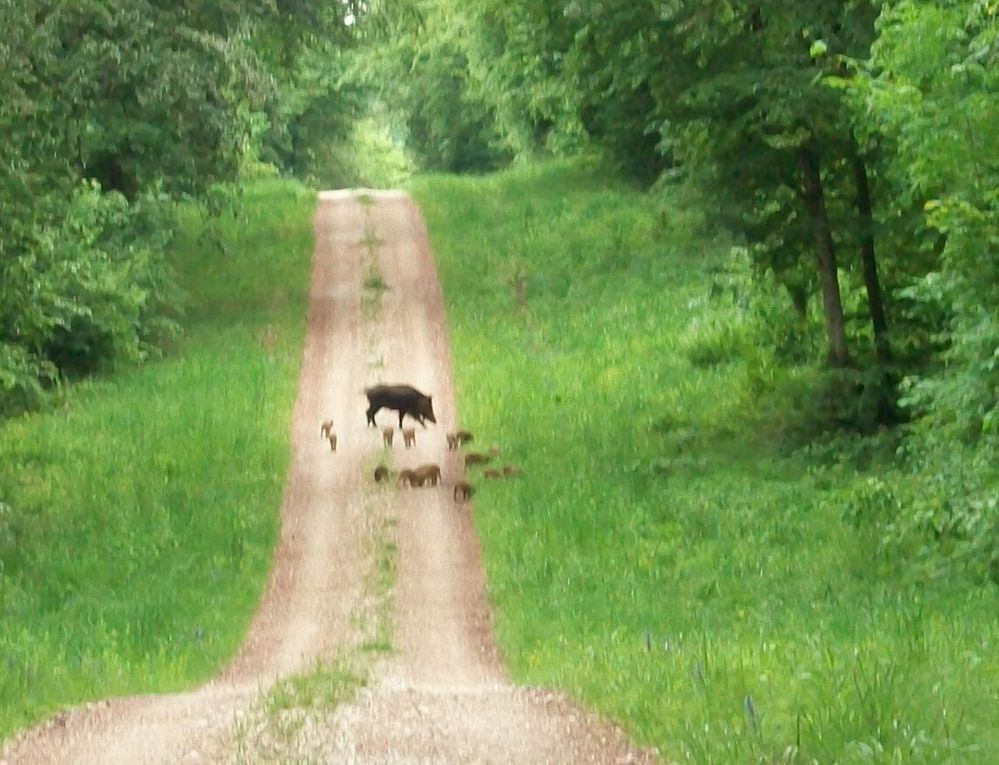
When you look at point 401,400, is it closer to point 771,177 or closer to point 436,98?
point 771,177

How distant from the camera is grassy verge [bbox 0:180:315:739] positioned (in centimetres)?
1132

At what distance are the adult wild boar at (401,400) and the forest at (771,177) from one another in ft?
12.5

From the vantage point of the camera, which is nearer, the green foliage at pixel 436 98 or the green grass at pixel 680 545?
the green grass at pixel 680 545

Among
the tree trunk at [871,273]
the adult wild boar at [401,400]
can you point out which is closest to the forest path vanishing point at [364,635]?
the adult wild boar at [401,400]

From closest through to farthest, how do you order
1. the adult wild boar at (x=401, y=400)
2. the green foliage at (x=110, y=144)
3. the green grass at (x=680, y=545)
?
the green grass at (x=680, y=545)
the green foliage at (x=110, y=144)
the adult wild boar at (x=401, y=400)

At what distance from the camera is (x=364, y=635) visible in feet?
41.0

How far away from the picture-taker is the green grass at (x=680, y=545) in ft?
23.4

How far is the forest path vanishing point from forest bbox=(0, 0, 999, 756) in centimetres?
323

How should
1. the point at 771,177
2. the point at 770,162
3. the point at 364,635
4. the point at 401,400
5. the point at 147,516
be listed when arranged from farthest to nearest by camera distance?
the point at 401,400, the point at 771,177, the point at 770,162, the point at 147,516, the point at 364,635

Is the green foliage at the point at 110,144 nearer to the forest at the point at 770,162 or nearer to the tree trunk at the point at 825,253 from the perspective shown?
the forest at the point at 770,162

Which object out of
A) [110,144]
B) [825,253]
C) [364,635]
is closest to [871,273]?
[825,253]

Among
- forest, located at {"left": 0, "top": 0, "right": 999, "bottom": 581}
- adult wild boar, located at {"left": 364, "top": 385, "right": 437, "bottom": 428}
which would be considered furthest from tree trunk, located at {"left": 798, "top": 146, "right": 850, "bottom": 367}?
adult wild boar, located at {"left": 364, "top": 385, "right": 437, "bottom": 428}

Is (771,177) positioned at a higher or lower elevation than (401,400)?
higher

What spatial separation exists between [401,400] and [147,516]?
13.2 feet
